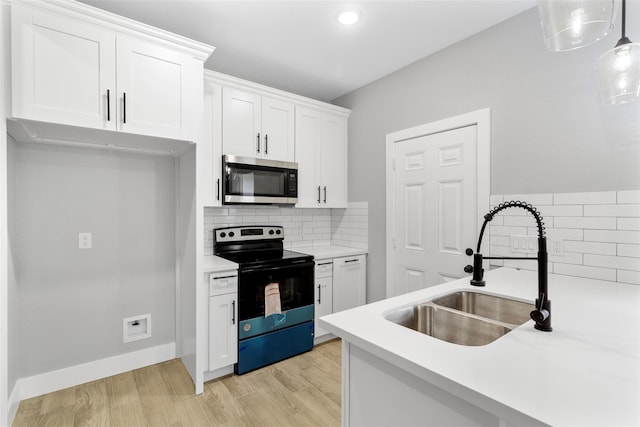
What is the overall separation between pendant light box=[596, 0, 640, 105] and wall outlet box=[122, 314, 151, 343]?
10.5 ft

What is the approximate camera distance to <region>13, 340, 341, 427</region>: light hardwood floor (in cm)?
189

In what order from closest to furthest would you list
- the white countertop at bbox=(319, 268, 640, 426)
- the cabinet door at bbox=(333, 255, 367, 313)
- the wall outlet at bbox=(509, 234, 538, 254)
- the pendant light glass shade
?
1. the white countertop at bbox=(319, 268, 640, 426)
2. the pendant light glass shade
3. the wall outlet at bbox=(509, 234, 538, 254)
4. the cabinet door at bbox=(333, 255, 367, 313)

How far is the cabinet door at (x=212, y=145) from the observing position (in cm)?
250

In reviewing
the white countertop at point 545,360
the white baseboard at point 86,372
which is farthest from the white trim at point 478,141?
the white baseboard at point 86,372

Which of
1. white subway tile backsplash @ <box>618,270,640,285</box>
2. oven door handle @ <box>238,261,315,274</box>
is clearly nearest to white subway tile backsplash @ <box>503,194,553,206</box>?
white subway tile backsplash @ <box>618,270,640,285</box>

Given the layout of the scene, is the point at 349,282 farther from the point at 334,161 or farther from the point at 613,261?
the point at 613,261

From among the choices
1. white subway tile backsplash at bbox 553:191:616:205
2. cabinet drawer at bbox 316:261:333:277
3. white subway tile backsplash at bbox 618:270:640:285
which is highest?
white subway tile backsplash at bbox 553:191:616:205

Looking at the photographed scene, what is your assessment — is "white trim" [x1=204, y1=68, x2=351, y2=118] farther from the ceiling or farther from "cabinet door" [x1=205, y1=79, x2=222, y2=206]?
the ceiling

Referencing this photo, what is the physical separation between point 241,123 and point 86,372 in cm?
225

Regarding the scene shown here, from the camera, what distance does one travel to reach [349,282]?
313 centimetres

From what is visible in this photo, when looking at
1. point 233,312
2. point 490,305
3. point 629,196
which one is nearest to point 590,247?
point 629,196

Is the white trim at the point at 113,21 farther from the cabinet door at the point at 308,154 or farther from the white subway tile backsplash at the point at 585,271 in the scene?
the white subway tile backsplash at the point at 585,271

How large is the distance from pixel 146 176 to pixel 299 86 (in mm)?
1795

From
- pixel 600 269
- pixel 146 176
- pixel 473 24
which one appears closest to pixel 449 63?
pixel 473 24
